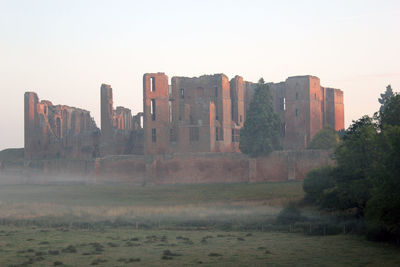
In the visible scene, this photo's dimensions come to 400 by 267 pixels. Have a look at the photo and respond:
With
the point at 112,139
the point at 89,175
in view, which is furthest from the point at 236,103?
the point at 89,175

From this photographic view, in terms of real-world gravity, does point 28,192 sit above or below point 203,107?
below

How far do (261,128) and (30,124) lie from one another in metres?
35.3

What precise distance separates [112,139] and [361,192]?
45.4 m

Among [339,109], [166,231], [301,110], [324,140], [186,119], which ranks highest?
[339,109]

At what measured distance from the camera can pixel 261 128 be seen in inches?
2258

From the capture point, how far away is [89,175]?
62906 millimetres

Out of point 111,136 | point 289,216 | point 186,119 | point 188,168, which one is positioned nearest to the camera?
point 289,216

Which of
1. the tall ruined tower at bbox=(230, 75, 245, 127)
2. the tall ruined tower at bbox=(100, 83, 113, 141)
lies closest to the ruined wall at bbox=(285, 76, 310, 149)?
the tall ruined tower at bbox=(230, 75, 245, 127)

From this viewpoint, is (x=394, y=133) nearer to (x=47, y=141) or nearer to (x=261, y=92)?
(x=261, y=92)

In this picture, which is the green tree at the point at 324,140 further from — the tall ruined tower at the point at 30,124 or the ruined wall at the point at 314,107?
the tall ruined tower at the point at 30,124

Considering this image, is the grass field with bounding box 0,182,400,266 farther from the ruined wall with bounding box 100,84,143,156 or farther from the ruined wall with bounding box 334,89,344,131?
the ruined wall with bounding box 334,89,344,131

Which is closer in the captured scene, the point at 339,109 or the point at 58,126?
the point at 339,109

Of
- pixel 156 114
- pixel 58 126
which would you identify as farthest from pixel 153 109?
pixel 58 126

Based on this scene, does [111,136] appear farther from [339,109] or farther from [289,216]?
[289,216]
